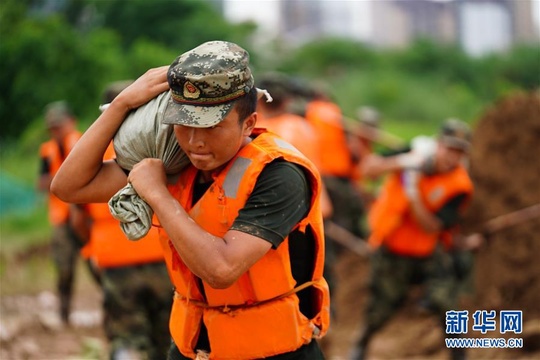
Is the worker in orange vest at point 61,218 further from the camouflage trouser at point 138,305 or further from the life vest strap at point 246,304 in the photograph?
the life vest strap at point 246,304

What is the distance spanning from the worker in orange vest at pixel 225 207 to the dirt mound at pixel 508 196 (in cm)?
562

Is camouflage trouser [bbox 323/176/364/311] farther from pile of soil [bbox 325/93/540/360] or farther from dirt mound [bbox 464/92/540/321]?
dirt mound [bbox 464/92/540/321]

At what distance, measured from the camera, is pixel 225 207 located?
10.2ft

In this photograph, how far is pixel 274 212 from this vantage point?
9.89 ft

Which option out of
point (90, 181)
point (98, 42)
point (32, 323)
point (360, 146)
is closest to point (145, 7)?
point (98, 42)

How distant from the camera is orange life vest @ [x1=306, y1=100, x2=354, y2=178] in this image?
1038cm

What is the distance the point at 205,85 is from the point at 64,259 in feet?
21.9

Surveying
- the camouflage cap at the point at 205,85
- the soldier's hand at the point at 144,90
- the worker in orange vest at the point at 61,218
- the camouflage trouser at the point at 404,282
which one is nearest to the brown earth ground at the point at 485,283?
the worker in orange vest at the point at 61,218

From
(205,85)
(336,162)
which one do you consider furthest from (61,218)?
(205,85)

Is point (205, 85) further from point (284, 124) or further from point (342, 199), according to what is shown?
point (342, 199)

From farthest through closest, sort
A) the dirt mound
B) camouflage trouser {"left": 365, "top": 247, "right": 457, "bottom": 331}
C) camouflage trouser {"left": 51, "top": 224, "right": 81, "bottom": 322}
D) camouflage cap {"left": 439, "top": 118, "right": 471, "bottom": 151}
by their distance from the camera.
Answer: camouflage trouser {"left": 51, "top": 224, "right": 81, "bottom": 322}, the dirt mound, camouflage trouser {"left": 365, "top": 247, "right": 457, "bottom": 331}, camouflage cap {"left": 439, "top": 118, "right": 471, "bottom": 151}

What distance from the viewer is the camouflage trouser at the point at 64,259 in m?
9.23

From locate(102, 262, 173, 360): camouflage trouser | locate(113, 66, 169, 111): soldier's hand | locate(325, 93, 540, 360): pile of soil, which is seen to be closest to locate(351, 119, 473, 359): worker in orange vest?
locate(325, 93, 540, 360): pile of soil

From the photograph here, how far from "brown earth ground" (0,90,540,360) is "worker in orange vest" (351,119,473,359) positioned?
3.51 ft
